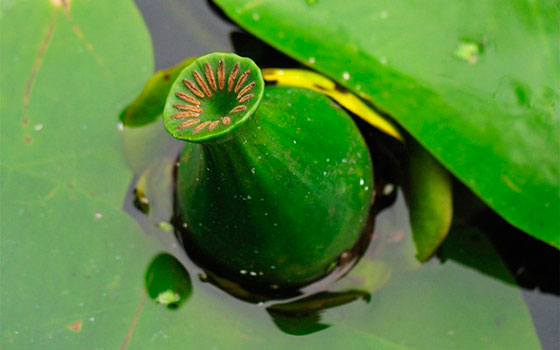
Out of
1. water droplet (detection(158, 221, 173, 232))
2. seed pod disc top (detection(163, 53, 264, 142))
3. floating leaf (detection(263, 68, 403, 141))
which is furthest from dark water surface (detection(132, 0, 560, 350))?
seed pod disc top (detection(163, 53, 264, 142))

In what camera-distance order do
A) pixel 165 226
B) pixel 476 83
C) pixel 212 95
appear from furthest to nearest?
1. pixel 165 226
2. pixel 476 83
3. pixel 212 95

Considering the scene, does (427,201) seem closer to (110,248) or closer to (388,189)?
(388,189)

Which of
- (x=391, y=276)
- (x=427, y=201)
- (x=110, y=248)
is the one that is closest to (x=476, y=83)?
(x=427, y=201)

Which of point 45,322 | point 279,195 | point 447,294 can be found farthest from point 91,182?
point 447,294

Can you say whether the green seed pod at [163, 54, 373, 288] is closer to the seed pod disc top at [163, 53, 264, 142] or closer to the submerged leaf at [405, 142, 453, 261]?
the seed pod disc top at [163, 53, 264, 142]

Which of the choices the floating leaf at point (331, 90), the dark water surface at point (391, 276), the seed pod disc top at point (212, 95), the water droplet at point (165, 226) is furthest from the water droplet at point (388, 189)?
the seed pod disc top at point (212, 95)

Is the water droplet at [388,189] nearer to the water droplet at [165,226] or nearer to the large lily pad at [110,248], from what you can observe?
the large lily pad at [110,248]

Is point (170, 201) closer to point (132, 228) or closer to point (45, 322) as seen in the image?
point (132, 228)
